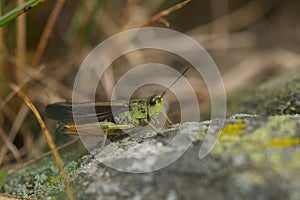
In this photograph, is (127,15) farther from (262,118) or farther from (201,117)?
(262,118)

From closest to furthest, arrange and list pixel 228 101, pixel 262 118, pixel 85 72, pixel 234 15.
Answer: pixel 262 118, pixel 228 101, pixel 85 72, pixel 234 15

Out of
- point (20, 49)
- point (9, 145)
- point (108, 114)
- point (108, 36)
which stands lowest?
point (9, 145)

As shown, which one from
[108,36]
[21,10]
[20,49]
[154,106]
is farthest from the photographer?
[108,36]

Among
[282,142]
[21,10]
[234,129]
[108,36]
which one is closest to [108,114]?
[21,10]

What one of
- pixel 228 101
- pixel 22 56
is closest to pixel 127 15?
pixel 22 56

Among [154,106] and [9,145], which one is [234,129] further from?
[9,145]

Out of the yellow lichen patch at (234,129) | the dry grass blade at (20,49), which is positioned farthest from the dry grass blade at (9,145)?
the yellow lichen patch at (234,129)

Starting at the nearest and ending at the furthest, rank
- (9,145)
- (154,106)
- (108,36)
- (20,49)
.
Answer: (154,106) → (9,145) → (20,49) → (108,36)

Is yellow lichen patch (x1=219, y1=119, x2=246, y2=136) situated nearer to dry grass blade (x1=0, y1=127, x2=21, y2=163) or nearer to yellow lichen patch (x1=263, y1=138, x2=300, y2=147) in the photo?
yellow lichen patch (x1=263, y1=138, x2=300, y2=147)
